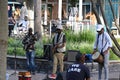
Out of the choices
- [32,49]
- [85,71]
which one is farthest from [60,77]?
[32,49]

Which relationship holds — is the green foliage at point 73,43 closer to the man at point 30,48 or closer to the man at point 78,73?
the man at point 30,48

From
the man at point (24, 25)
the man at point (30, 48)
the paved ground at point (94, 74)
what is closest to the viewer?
the paved ground at point (94, 74)

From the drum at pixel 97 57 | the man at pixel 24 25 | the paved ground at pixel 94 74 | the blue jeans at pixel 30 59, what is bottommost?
the paved ground at pixel 94 74

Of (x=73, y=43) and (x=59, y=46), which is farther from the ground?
(x=59, y=46)

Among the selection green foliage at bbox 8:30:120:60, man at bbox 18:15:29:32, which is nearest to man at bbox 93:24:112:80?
green foliage at bbox 8:30:120:60

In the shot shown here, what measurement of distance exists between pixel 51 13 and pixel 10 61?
1981cm

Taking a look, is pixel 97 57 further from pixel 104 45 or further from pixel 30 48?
pixel 30 48

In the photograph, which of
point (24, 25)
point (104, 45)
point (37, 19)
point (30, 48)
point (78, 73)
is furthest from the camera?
point (24, 25)

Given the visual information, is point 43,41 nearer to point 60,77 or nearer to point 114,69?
point 114,69

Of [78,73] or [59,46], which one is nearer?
[78,73]

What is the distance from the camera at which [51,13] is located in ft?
120

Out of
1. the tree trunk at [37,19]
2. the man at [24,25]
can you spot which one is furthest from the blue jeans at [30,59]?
the man at [24,25]

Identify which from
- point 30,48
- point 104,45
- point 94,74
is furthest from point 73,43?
point 104,45

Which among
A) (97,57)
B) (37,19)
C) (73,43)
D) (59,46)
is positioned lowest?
(73,43)
